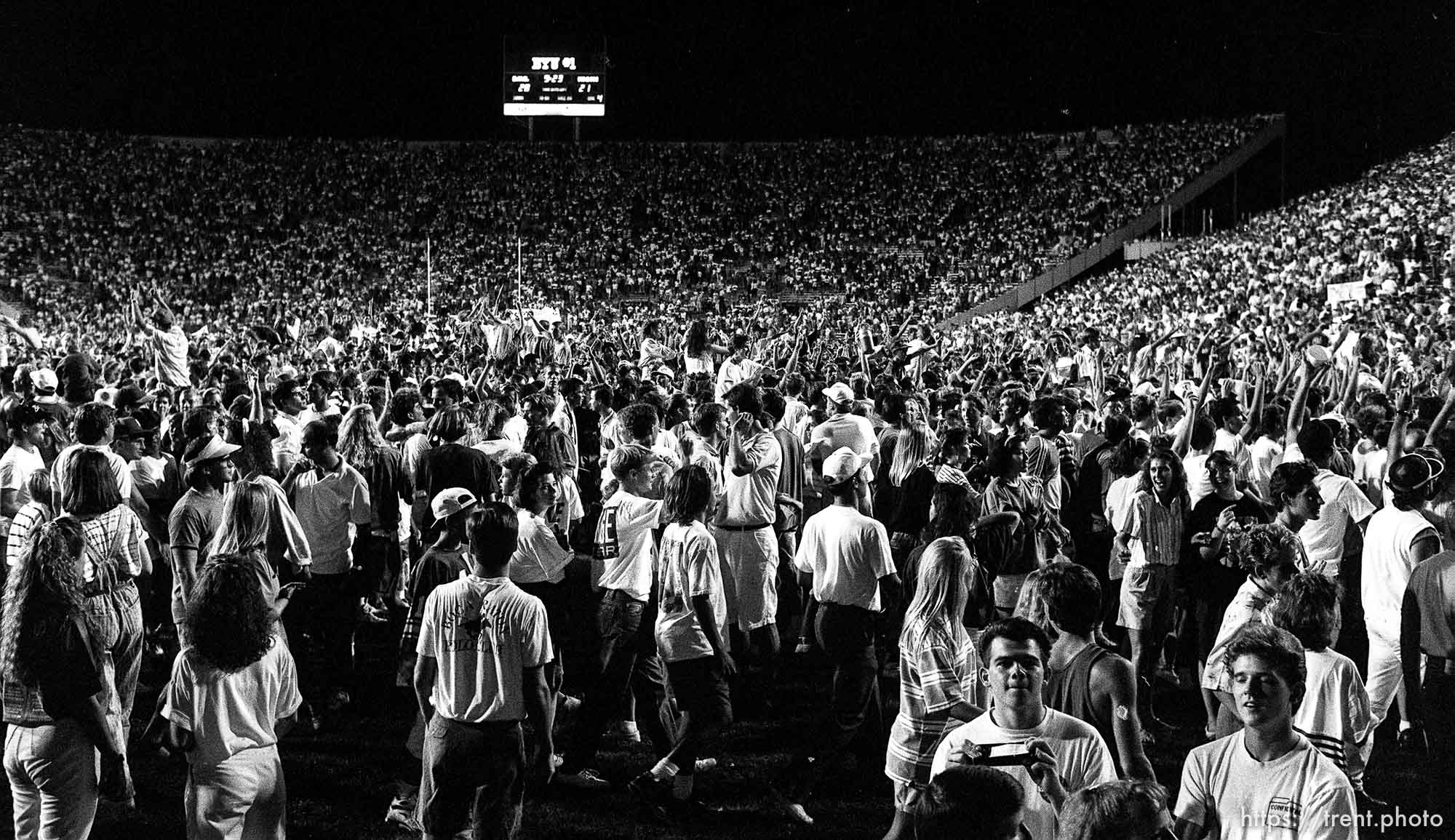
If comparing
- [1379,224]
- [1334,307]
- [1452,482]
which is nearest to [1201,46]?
[1379,224]

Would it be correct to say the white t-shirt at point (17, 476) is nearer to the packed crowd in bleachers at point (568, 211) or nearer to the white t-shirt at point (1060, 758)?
the white t-shirt at point (1060, 758)

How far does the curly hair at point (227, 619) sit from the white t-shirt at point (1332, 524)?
191 inches

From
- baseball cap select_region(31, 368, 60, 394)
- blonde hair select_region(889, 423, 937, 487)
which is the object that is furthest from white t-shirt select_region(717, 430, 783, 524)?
baseball cap select_region(31, 368, 60, 394)

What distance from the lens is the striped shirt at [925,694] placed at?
4238 mm

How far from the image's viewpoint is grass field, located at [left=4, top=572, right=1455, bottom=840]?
541 centimetres

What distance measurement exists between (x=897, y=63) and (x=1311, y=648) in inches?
2113

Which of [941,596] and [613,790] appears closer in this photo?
[941,596]

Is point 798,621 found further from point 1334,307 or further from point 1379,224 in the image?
point 1379,224

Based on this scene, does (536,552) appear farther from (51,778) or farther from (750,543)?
(51,778)

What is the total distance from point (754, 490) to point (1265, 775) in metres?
4.09

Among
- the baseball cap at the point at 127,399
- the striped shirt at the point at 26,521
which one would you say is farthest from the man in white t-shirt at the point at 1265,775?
the baseball cap at the point at 127,399

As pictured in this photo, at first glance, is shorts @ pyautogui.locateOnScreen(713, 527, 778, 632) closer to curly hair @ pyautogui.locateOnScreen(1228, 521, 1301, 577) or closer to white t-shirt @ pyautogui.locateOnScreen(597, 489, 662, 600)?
white t-shirt @ pyautogui.locateOnScreen(597, 489, 662, 600)

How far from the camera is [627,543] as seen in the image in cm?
591

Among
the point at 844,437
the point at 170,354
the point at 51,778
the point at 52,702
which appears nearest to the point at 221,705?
the point at 52,702
